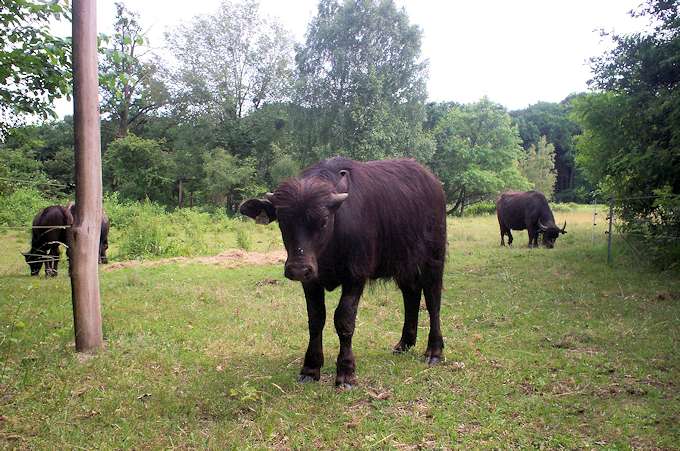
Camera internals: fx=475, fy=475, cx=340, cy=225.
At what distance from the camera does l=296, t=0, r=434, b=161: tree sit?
29219mm

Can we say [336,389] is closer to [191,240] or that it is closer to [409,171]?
[409,171]

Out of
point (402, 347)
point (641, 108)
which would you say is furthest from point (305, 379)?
point (641, 108)

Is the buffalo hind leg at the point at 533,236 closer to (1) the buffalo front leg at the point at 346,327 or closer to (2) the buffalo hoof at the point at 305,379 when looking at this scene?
(1) the buffalo front leg at the point at 346,327

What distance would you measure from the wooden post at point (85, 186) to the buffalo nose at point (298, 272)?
304 cm

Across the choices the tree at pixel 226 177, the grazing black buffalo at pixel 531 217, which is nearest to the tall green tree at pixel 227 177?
the tree at pixel 226 177

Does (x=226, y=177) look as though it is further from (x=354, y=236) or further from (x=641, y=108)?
(x=354, y=236)

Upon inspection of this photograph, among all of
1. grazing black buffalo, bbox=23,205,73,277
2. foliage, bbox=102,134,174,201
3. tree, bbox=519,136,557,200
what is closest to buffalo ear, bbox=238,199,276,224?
grazing black buffalo, bbox=23,205,73,277

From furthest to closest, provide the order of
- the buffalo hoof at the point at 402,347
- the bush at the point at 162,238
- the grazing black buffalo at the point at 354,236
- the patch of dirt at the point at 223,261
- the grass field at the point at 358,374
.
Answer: the bush at the point at 162,238
the patch of dirt at the point at 223,261
the buffalo hoof at the point at 402,347
the grazing black buffalo at the point at 354,236
the grass field at the point at 358,374

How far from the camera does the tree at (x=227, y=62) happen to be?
A: 112ft

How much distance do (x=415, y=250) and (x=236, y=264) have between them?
8641 millimetres

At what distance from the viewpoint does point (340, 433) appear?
3.99 metres

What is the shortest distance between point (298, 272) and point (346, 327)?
0.97 meters

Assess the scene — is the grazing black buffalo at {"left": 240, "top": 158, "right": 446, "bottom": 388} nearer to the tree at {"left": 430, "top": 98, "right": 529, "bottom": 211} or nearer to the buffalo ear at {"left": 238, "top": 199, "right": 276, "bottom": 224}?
the buffalo ear at {"left": 238, "top": 199, "right": 276, "bottom": 224}

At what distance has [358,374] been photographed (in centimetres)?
525
